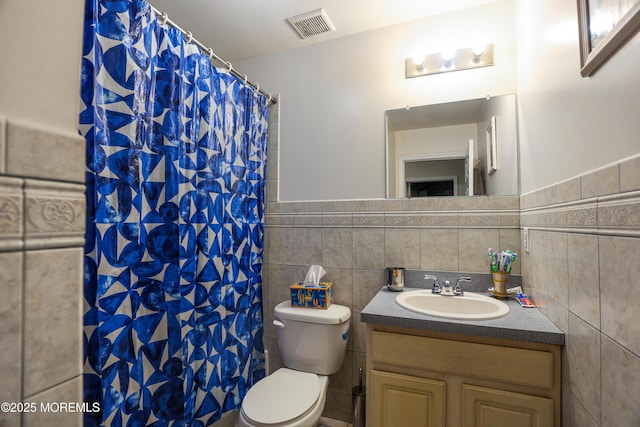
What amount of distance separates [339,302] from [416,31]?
1.73 m

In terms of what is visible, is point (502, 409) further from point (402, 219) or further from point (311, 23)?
point (311, 23)

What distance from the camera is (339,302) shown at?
192 centimetres

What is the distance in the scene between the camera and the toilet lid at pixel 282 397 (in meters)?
1.31

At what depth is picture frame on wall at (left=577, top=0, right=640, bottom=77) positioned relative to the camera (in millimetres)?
657

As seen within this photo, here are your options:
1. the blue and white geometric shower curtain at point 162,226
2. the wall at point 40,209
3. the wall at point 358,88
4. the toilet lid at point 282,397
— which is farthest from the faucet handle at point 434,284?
the wall at point 40,209

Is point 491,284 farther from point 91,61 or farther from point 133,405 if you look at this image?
point 91,61

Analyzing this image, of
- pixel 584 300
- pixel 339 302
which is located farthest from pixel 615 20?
pixel 339 302

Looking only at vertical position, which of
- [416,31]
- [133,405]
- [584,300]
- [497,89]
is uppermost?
[416,31]

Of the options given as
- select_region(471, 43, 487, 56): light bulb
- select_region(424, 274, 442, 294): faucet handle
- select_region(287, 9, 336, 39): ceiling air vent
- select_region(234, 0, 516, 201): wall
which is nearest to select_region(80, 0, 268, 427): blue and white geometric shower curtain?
select_region(234, 0, 516, 201): wall

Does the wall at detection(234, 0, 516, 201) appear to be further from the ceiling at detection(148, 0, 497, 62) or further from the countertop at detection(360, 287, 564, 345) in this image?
the countertop at detection(360, 287, 564, 345)

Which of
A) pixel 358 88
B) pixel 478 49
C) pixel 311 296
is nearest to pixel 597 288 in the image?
pixel 311 296

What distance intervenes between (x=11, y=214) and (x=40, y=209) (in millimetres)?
33

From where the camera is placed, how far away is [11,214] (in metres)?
0.38

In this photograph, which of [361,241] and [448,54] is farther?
[361,241]
